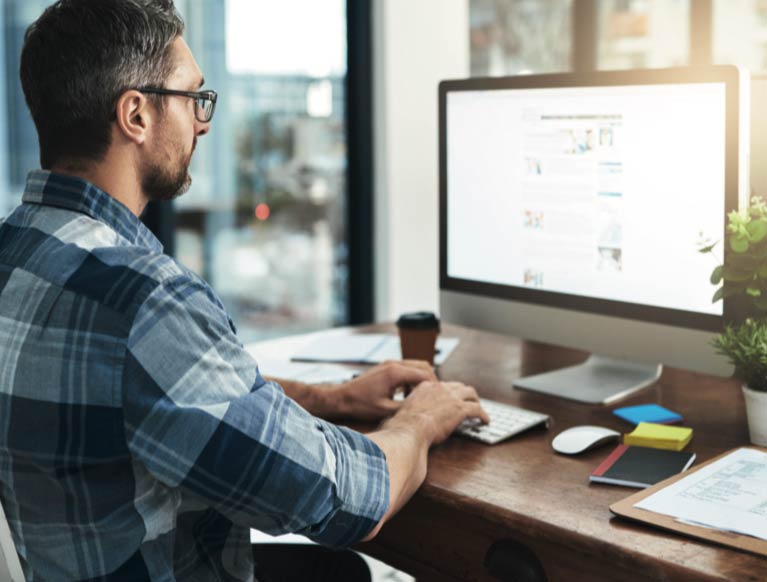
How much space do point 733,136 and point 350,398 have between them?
687mm

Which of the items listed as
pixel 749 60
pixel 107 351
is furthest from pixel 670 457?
pixel 749 60

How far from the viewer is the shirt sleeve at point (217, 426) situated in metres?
0.97

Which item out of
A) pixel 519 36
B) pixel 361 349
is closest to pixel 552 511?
pixel 361 349

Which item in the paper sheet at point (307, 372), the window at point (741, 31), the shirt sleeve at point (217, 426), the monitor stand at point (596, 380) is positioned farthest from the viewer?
the window at point (741, 31)

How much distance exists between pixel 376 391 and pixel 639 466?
16.8 inches

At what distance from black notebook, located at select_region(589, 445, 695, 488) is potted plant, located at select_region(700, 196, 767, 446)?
12cm

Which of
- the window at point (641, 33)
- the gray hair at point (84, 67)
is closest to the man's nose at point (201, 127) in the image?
the gray hair at point (84, 67)

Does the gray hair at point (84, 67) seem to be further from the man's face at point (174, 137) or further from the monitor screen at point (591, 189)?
the monitor screen at point (591, 189)

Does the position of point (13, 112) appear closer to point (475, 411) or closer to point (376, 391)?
point (376, 391)

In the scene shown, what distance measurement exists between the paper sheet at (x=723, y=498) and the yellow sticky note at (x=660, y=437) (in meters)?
0.08

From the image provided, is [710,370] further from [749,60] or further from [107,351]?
[749,60]

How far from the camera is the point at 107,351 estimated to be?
976 mm

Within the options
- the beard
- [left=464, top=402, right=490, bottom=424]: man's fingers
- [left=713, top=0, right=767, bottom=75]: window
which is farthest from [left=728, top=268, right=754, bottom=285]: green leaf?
[left=713, top=0, right=767, bottom=75]: window

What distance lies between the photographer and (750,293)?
1.37 metres
